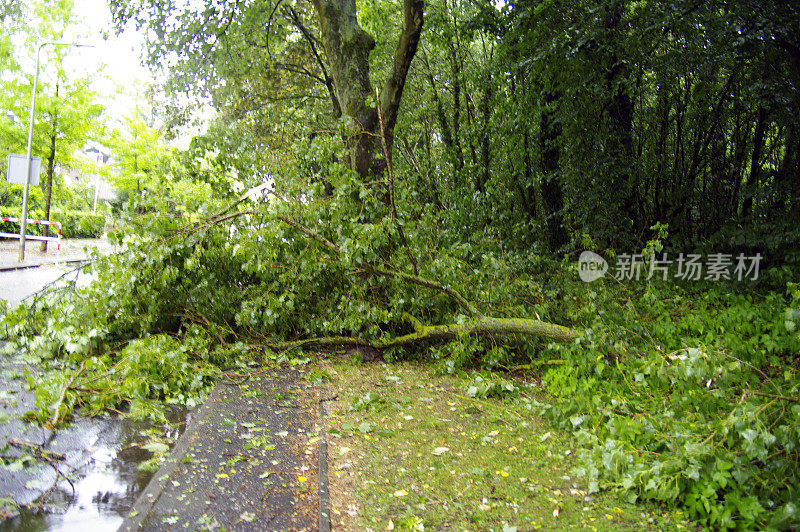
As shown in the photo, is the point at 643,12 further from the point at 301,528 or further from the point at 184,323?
the point at 301,528

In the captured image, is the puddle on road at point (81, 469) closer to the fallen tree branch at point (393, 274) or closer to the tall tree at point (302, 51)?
the fallen tree branch at point (393, 274)

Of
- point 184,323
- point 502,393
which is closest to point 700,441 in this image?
point 502,393

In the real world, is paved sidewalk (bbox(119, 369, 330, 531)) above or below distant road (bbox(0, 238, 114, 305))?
above

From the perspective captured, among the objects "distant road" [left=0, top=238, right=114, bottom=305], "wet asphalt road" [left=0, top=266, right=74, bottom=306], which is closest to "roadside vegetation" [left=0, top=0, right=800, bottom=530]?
"distant road" [left=0, top=238, right=114, bottom=305]

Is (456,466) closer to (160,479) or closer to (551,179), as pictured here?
(160,479)

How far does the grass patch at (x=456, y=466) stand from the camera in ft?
10.2

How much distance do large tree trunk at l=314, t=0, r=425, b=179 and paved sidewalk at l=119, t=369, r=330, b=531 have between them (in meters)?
3.53

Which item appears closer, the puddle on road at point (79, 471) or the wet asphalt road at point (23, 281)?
the puddle on road at point (79, 471)

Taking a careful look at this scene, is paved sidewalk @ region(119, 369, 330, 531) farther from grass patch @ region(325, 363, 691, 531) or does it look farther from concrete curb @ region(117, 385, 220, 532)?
grass patch @ region(325, 363, 691, 531)

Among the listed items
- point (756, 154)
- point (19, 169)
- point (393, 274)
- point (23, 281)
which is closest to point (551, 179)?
point (756, 154)

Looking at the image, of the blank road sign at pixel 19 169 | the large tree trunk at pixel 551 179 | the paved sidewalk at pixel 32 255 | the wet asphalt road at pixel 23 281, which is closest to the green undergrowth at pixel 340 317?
the wet asphalt road at pixel 23 281

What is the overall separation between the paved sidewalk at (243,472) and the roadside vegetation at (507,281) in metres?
0.31

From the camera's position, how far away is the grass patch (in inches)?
122

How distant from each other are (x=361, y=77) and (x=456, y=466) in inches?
220
